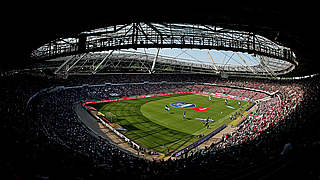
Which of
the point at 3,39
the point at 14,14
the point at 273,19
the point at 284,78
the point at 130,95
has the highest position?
the point at 273,19

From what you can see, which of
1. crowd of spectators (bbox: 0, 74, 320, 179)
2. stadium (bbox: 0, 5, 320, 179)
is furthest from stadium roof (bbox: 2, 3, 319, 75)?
crowd of spectators (bbox: 0, 74, 320, 179)

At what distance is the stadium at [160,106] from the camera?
7.79 metres

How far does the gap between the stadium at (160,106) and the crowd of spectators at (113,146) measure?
3.4 inches

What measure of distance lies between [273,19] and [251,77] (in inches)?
2575

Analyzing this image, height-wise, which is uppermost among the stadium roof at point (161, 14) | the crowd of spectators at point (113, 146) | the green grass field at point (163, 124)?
the stadium roof at point (161, 14)

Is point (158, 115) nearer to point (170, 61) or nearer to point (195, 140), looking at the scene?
point (195, 140)

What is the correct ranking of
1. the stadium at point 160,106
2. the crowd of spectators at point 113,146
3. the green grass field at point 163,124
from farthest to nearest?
the green grass field at point 163,124
the stadium at point 160,106
the crowd of spectators at point 113,146

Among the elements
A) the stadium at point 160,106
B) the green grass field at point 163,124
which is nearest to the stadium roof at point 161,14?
the stadium at point 160,106

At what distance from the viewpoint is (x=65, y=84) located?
157ft

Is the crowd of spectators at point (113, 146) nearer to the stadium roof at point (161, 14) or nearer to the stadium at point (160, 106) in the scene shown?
the stadium at point (160, 106)

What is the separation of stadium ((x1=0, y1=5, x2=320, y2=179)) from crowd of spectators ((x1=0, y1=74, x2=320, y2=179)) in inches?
3.4

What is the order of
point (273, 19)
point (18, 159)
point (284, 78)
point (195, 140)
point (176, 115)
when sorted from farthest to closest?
point (284, 78) < point (176, 115) < point (195, 140) < point (273, 19) < point (18, 159)

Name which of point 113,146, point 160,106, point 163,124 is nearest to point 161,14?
point 113,146

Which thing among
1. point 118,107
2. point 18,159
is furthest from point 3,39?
point 118,107
